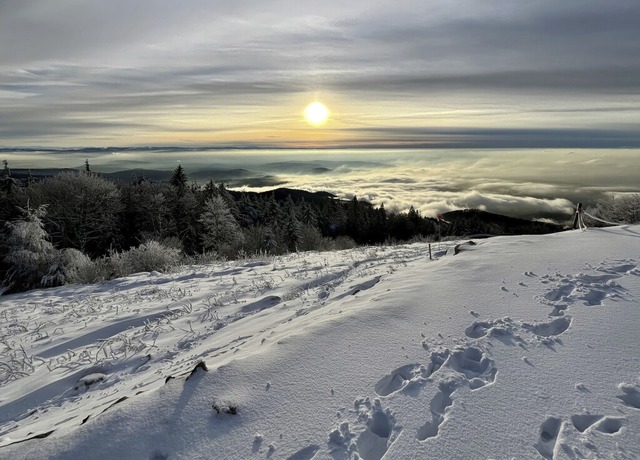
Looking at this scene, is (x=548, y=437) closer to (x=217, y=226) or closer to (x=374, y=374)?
(x=374, y=374)

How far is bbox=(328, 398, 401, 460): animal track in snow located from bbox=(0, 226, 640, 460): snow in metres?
0.01

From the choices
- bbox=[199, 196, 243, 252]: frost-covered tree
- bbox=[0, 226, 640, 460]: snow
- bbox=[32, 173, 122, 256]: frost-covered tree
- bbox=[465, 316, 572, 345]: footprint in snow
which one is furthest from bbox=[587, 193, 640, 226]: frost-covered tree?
bbox=[32, 173, 122, 256]: frost-covered tree

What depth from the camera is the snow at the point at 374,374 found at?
126 inches

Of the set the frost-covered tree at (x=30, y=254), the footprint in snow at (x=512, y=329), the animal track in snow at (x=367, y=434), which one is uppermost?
the footprint in snow at (x=512, y=329)

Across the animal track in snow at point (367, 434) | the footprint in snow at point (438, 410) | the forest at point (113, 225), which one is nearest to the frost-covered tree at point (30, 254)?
the forest at point (113, 225)

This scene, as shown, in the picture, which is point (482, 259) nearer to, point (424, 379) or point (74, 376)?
point (424, 379)

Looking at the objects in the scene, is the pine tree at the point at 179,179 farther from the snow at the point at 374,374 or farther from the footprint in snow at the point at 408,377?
the footprint in snow at the point at 408,377

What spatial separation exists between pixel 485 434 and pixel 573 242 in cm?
769

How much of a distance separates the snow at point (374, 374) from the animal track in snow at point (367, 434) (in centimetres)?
1

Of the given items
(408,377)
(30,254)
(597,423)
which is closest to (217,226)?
(30,254)

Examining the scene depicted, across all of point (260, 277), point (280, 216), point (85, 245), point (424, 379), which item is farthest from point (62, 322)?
point (280, 216)

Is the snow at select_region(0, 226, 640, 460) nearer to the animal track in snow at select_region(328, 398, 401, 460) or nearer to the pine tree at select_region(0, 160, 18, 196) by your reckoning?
the animal track in snow at select_region(328, 398, 401, 460)

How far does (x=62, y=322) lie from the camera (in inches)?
354

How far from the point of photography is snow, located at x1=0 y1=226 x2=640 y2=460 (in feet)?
10.5
